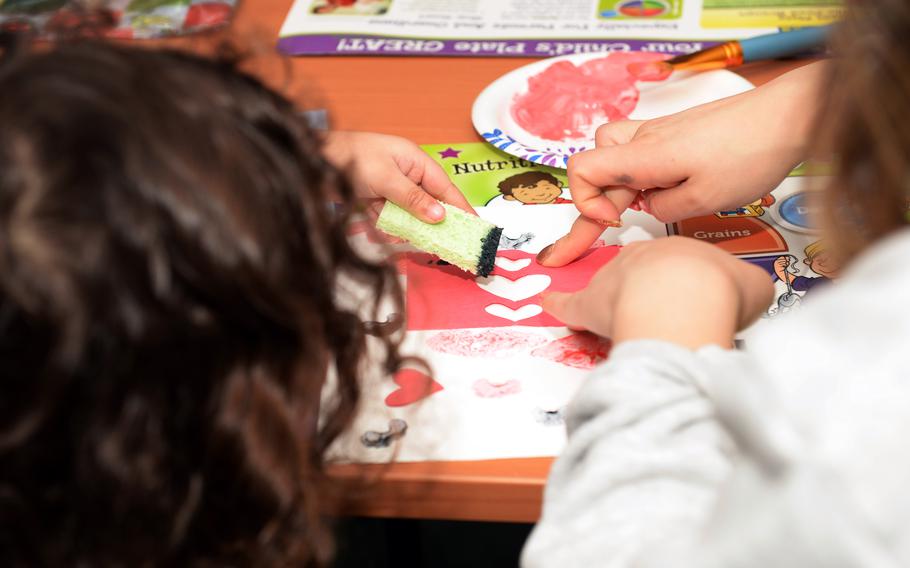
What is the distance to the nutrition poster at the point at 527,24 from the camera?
1.00 metres

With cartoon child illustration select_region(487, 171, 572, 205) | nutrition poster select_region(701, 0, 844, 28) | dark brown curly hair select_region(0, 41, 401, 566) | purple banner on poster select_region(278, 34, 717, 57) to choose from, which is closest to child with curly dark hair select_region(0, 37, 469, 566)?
dark brown curly hair select_region(0, 41, 401, 566)

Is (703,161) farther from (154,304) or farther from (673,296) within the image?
(154,304)

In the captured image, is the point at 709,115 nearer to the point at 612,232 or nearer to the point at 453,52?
the point at 612,232

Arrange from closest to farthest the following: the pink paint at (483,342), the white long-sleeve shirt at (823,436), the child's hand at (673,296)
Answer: the white long-sleeve shirt at (823,436), the child's hand at (673,296), the pink paint at (483,342)

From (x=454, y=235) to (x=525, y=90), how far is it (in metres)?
0.26

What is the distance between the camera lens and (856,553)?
340 millimetres

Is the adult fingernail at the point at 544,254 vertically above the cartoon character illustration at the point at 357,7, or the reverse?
the cartoon character illustration at the point at 357,7

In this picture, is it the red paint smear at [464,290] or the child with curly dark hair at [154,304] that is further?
the red paint smear at [464,290]

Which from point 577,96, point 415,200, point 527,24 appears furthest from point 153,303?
point 527,24

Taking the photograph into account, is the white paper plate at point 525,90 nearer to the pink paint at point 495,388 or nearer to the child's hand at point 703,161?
the child's hand at point 703,161

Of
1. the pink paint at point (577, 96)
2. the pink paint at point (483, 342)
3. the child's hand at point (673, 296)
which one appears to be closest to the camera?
the child's hand at point (673, 296)

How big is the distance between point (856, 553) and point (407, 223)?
18.3 inches

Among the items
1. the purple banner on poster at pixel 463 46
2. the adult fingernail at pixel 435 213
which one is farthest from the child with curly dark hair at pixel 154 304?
the purple banner on poster at pixel 463 46

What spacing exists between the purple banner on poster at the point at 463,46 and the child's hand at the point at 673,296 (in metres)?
0.41
